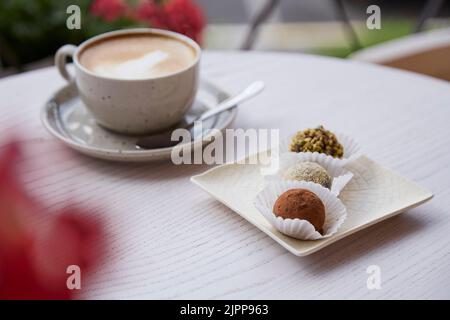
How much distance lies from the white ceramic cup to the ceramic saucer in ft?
0.08

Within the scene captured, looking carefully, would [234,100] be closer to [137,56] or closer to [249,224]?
[137,56]

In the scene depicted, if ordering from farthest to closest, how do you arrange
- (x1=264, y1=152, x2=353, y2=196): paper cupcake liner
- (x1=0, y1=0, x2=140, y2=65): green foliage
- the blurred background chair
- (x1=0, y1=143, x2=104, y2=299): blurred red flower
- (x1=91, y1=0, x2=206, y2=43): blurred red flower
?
(x1=0, y1=0, x2=140, y2=65): green foliage → (x1=91, y1=0, x2=206, y2=43): blurred red flower → the blurred background chair → (x1=264, y1=152, x2=353, y2=196): paper cupcake liner → (x1=0, y1=143, x2=104, y2=299): blurred red flower

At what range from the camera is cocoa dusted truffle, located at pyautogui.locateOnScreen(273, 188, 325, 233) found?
530mm

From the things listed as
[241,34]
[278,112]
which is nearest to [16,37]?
[241,34]

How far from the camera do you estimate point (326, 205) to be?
1.87 feet

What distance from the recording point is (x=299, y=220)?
506 mm

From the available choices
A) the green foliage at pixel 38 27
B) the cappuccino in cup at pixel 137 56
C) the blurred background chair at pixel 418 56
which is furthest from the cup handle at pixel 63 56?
the green foliage at pixel 38 27

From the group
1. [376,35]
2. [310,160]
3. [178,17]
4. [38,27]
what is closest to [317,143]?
[310,160]

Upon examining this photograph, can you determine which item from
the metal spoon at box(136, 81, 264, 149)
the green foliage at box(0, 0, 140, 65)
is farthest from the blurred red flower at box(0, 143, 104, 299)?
the green foliage at box(0, 0, 140, 65)

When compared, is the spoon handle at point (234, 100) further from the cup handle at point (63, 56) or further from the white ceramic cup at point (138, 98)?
the cup handle at point (63, 56)

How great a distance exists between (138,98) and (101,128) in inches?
3.8

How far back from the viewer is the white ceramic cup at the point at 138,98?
692 millimetres

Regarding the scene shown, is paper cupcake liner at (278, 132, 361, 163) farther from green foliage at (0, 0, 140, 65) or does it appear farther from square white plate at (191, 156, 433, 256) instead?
green foliage at (0, 0, 140, 65)
